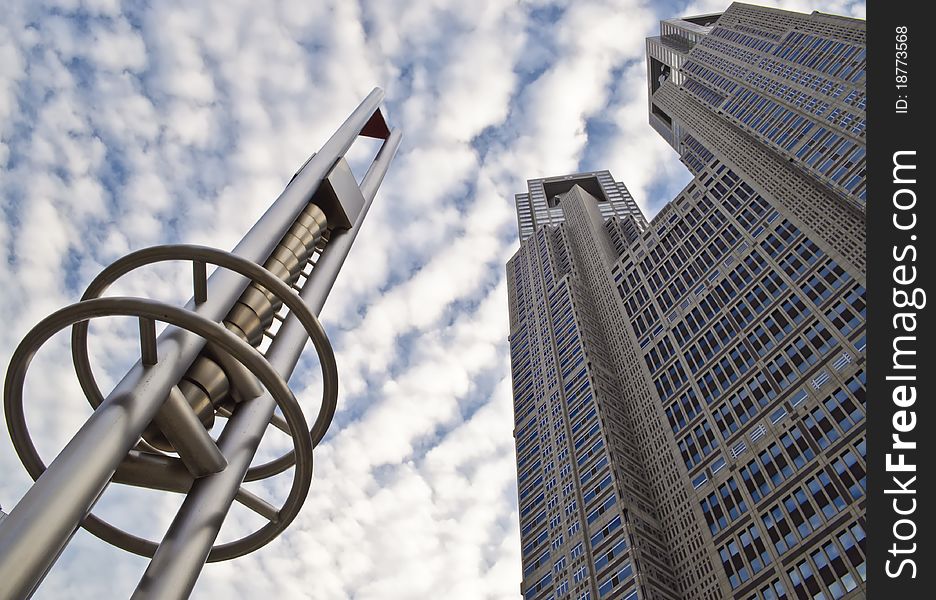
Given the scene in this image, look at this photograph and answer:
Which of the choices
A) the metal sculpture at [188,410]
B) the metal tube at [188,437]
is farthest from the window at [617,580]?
the metal tube at [188,437]

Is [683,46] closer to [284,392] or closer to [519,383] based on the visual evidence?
[519,383]

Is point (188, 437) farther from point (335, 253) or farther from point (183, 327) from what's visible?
point (335, 253)

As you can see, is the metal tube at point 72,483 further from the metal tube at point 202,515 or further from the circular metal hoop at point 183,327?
the metal tube at point 202,515

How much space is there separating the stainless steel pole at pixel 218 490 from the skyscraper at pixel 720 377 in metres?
40.1

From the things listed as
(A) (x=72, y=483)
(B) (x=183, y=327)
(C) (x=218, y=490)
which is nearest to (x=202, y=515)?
(C) (x=218, y=490)

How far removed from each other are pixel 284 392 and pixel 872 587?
59.4ft

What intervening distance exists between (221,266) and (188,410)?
95.8 inches

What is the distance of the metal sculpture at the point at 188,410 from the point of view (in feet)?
22.7

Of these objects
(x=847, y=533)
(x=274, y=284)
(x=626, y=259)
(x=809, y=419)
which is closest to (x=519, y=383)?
(x=626, y=259)

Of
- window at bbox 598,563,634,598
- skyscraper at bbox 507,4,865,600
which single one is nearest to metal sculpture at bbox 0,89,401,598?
skyscraper at bbox 507,4,865,600

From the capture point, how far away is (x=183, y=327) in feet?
27.3

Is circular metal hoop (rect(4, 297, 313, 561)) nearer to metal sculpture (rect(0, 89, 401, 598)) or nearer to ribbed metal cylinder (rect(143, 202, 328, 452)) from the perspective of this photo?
metal sculpture (rect(0, 89, 401, 598))

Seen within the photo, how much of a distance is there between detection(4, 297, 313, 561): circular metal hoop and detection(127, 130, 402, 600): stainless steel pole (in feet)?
2.88

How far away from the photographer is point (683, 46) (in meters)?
139
